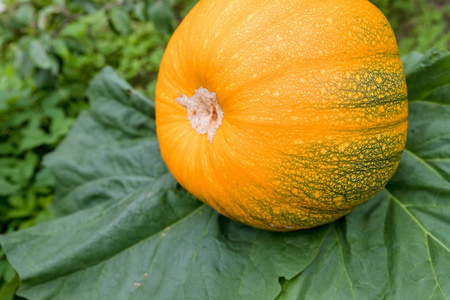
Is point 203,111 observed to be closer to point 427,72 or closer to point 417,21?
point 427,72

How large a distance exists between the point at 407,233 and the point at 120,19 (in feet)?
7.16

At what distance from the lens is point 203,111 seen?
140cm

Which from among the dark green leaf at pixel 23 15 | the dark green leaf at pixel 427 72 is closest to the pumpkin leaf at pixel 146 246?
the dark green leaf at pixel 427 72

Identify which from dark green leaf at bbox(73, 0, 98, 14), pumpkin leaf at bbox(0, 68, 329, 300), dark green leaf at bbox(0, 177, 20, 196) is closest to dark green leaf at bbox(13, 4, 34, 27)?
dark green leaf at bbox(73, 0, 98, 14)

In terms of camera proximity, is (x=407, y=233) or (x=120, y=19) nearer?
(x=407, y=233)

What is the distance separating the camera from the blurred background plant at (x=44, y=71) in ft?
7.91

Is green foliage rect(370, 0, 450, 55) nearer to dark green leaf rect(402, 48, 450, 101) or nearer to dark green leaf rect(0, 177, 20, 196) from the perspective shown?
dark green leaf rect(402, 48, 450, 101)

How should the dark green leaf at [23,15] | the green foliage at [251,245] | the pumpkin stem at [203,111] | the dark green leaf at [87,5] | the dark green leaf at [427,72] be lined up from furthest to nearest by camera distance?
the dark green leaf at [87,5]
the dark green leaf at [23,15]
the dark green leaf at [427,72]
the green foliage at [251,245]
the pumpkin stem at [203,111]

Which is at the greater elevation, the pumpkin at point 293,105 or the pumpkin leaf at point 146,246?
the pumpkin at point 293,105

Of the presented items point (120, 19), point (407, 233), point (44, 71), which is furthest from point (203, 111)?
point (44, 71)

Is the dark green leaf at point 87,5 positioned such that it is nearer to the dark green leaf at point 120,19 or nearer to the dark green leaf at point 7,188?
the dark green leaf at point 120,19

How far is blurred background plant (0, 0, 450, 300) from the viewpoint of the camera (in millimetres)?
2410

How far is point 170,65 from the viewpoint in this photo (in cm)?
144

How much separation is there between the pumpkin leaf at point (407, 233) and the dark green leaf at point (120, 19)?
1.81m
